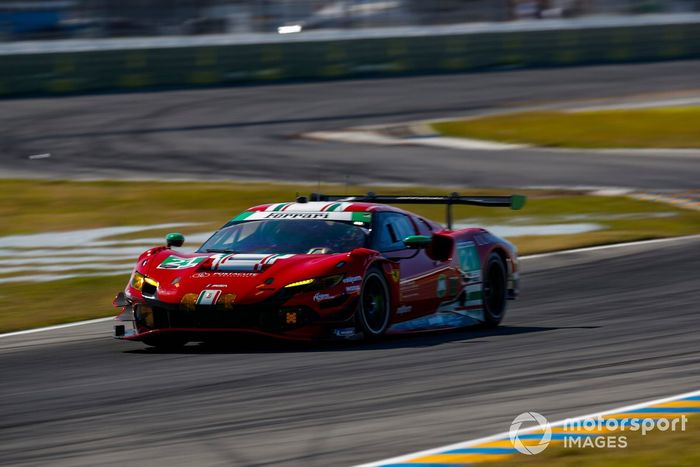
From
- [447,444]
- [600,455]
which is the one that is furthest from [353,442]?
[600,455]

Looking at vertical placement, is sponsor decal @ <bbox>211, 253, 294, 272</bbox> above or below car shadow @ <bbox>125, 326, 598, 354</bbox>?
above

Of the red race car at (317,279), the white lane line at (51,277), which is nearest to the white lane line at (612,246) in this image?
the red race car at (317,279)

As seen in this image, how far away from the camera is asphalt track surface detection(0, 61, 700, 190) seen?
22.8 m

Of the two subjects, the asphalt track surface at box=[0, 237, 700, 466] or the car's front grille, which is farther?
the car's front grille

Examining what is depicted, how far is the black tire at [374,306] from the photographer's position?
971 centimetres

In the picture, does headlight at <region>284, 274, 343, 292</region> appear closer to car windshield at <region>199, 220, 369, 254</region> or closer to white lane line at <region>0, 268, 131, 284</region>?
car windshield at <region>199, 220, 369, 254</region>

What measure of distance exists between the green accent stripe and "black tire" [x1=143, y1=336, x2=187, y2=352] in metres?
1.68

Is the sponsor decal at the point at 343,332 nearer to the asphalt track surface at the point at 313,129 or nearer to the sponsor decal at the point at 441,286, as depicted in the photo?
the sponsor decal at the point at 441,286

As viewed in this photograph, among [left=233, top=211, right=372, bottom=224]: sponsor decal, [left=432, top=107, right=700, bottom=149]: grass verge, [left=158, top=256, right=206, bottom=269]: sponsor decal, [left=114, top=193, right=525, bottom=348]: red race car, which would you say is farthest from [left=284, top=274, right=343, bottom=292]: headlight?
[left=432, top=107, right=700, bottom=149]: grass verge

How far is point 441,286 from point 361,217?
0.95 meters

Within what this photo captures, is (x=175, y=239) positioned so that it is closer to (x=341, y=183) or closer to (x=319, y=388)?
(x=319, y=388)

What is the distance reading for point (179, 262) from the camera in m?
9.89

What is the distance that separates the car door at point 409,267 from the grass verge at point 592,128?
16.7 metres

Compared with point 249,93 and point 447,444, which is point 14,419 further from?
point 249,93
